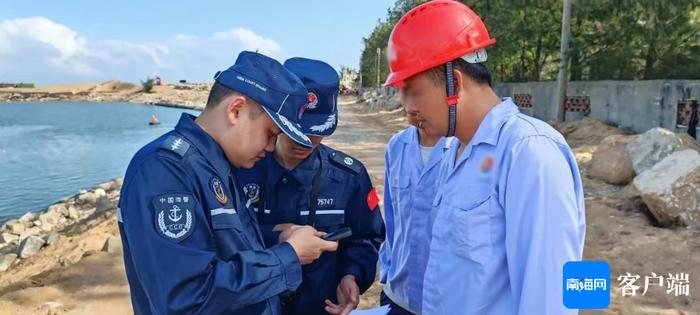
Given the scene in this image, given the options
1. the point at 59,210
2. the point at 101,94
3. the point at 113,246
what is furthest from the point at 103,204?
the point at 101,94

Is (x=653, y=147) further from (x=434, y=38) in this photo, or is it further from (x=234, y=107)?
(x=234, y=107)

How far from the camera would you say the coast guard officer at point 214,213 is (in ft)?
4.54

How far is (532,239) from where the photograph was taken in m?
1.33

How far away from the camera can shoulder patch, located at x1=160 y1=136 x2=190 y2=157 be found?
1492 millimetres

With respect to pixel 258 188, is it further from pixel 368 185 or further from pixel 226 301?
pixel 226 301

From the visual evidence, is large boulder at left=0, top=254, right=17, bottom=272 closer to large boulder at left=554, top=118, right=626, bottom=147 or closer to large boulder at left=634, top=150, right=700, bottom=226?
large boulder at left=634, top=150, right=700, bottom=226

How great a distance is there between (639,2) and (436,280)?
14.6 m

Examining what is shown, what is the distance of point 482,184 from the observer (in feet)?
4.83

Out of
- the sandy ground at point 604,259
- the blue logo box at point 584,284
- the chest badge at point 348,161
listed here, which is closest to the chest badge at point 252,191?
the chest badge at point 348,161

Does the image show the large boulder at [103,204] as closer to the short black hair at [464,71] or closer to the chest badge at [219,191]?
the chest badge at [219,191]

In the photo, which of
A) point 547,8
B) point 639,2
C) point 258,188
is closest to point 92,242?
point 258,188

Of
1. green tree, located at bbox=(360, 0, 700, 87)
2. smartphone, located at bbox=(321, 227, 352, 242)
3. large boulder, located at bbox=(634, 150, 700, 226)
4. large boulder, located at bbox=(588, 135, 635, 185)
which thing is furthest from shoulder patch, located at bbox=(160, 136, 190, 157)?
green tree, located at bbox=(360, 0, 700, 87)

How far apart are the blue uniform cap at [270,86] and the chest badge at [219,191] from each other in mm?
249

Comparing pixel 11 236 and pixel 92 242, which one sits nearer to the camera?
pixel 92 242
